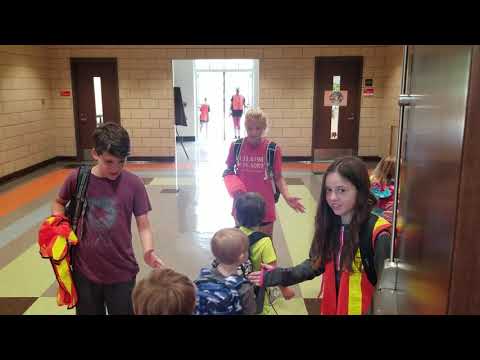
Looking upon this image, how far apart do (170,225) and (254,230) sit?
11.3 ft

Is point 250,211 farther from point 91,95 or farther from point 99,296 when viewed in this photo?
point 91,95

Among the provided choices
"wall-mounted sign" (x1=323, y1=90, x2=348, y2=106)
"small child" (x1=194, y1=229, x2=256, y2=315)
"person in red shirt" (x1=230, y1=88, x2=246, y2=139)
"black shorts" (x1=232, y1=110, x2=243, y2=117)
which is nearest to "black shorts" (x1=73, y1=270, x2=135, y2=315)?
"small child" (x1=194, y1=229, x2=256, y2=315)

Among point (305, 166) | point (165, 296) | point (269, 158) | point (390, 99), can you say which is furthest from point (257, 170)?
point (390, 99)

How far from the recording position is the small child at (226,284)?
1638mm

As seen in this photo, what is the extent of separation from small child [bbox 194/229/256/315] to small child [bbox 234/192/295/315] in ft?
1.18

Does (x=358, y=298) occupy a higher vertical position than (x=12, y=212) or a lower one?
higher

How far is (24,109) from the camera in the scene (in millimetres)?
9492

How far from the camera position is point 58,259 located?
2.03 m

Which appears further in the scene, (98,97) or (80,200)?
(98,97)

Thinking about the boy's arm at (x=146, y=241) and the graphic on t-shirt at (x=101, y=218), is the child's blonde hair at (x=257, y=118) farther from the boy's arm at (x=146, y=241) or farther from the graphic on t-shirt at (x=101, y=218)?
the graphic on t-shirt at (x=101, y=218)

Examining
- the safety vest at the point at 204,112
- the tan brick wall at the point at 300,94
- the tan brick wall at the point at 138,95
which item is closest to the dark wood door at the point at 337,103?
the tan brick wall at the point at 300,94
